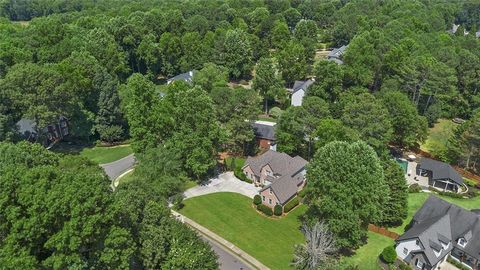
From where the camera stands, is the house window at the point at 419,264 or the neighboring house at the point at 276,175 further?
the neighboring house at the point at 276,175

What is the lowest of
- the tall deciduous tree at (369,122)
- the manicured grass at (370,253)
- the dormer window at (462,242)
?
the manicured grass at (370,253)

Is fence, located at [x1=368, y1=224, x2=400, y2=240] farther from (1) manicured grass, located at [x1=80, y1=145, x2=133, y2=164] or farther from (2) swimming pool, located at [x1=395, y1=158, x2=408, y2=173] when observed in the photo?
(1) manicured grass, located at [x1=80, y1=145, x2=133, y2=164]

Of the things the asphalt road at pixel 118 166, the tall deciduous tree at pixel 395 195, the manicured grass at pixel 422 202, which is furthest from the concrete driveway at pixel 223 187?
the manicured grass at pixel 422 202

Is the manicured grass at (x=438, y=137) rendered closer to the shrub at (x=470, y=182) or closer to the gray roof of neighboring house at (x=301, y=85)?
the shrub at (x=470, y=182)

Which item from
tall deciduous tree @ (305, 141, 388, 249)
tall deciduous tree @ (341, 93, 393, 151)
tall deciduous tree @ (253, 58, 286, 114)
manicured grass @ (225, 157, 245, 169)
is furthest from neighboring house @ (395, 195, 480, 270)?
tall deciduous tree @ (253, 58, 286, 114)

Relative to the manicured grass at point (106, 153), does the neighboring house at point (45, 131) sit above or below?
above

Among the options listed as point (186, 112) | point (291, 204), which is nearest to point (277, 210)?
point (291, 204)
